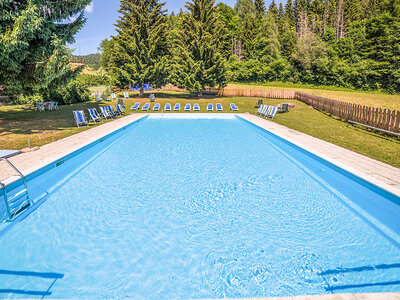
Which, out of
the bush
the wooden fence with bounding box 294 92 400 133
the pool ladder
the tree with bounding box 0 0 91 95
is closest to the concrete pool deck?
the pool ladder

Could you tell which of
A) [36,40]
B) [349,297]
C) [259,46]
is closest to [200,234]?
[349,297]

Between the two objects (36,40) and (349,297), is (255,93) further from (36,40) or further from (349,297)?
(349,297)

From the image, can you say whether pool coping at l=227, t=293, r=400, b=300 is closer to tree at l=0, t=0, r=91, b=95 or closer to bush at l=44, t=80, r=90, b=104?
tree at l=0, t=0, r=91, b=95

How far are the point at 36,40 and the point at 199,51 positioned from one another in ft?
57.0

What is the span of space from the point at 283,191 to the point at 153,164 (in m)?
4.35

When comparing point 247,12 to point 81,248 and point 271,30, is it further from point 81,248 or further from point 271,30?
point 81,248

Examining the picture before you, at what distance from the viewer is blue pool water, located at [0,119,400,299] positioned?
3217mm

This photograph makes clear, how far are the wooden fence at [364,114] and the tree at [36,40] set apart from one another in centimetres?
1583

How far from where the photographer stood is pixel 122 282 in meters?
3.23

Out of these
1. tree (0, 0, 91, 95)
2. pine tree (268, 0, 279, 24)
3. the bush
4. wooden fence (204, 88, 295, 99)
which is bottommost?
wooden fence (204, 88, 295, 99)

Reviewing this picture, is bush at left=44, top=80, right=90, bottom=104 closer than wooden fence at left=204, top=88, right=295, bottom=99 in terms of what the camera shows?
Yes

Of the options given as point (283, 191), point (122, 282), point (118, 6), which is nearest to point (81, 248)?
point (122, 282)

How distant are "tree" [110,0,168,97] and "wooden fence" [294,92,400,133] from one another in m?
17.0

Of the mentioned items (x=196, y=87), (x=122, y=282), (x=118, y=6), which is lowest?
(x=122, y=282)
